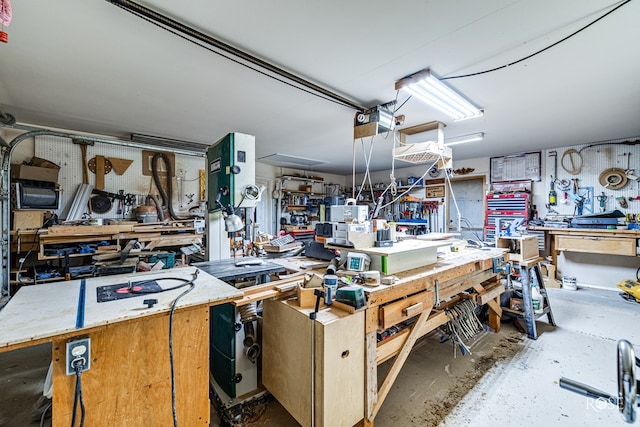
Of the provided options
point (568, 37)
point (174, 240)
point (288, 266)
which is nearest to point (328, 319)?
point (288, 266)

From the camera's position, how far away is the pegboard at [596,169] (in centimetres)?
413

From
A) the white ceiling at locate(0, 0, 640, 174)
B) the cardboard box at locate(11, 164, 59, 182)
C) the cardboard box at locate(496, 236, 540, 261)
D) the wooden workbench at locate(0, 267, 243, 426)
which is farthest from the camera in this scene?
the cardboard box at locate(11, 164, 59, 182)

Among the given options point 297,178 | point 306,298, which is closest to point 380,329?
point 306,298

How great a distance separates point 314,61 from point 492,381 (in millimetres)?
2776

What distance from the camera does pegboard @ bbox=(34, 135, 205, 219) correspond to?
366 centimetres

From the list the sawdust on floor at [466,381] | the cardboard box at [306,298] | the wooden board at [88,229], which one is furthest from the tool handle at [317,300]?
the wooden board at [88,229]

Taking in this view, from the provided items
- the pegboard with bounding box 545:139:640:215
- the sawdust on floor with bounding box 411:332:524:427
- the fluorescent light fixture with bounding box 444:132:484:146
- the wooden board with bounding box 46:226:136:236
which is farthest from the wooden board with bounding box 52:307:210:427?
the pegboard with bounding box 545:139:640:215

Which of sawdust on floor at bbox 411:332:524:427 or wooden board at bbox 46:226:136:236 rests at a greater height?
wooden board at bbox 46:226:136:236

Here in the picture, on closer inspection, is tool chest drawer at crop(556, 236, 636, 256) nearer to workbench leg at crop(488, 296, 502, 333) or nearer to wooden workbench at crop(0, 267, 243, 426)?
workbench leg at crop(488, 296, 502, 333)

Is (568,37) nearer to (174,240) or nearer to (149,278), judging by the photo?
(149,278)

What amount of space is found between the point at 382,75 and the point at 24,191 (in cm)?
430

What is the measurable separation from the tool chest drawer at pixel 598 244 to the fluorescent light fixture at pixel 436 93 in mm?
3007

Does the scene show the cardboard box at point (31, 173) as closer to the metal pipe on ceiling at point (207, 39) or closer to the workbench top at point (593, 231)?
the metal pipe on ceiling at point (207, 39)

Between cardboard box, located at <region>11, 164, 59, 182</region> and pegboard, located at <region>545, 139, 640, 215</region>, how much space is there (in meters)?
7.73
